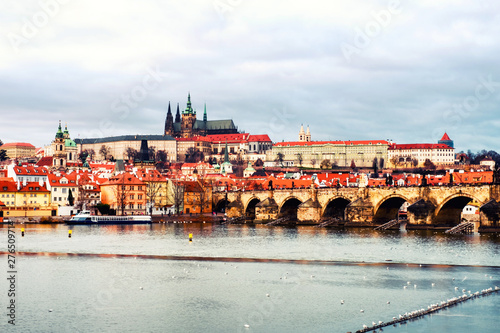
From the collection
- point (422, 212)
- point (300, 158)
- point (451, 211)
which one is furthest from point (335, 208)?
point (300, 158)

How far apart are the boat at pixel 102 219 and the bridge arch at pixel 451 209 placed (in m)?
27.1

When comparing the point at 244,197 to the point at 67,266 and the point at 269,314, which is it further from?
the point at 269,314

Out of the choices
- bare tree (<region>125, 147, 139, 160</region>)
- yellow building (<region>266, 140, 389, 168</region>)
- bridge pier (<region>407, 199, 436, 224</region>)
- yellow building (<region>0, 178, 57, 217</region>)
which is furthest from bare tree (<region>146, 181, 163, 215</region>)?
yellow building (<region>266, 140, 389, 168</region>)

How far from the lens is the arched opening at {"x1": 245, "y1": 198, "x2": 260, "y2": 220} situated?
76194mm

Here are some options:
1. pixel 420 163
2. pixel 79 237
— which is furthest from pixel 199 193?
pixel 420 163

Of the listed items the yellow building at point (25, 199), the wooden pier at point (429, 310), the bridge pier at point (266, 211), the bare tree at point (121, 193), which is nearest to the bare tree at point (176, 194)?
the bare tree at point (121, 193)

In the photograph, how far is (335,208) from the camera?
66438 millimetres

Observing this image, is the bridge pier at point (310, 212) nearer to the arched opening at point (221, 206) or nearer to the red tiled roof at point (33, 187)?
the arched opening at point (221, 206)

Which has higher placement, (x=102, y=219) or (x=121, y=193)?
(x=121, y=193)

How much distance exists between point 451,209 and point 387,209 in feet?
22.9

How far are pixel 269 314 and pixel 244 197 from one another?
182ft

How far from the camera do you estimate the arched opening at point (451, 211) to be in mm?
53344

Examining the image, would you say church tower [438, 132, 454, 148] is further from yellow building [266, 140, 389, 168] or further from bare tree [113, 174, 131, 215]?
bare tree [113, 174, 131, 215]

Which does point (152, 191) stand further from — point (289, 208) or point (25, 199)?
point (289, 208)
